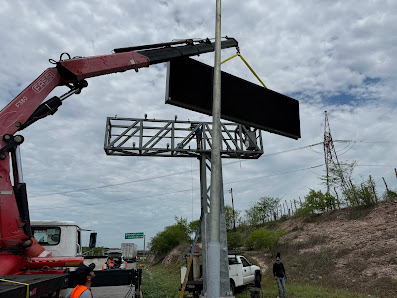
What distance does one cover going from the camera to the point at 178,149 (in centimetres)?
1347

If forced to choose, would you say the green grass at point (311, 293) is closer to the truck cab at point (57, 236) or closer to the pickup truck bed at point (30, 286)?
the truck cab at point (57, 236)

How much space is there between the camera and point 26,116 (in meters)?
6.95

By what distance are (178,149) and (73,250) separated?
20.7 feet

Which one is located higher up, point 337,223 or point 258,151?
point 258,151

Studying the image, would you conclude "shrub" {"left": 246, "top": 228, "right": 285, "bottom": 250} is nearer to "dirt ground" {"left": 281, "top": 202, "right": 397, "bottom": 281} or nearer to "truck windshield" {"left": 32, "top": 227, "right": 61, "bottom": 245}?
"dirt ground" {"left": 281, "top": 202, "right": 397, "bottom": 281}

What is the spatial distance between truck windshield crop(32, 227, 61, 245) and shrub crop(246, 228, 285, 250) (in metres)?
22.0

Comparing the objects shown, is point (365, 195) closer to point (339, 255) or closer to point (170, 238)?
point (339, 255)

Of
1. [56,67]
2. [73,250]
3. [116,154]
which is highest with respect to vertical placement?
[56,67]

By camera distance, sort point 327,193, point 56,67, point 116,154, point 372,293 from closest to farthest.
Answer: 1. point 56,67
2. point 116,154
3. point 372,293
4. point 327,193

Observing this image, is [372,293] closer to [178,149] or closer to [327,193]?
[178,149]

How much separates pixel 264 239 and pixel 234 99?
19.6 metres

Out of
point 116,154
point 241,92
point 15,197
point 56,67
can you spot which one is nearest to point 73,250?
point 15,197

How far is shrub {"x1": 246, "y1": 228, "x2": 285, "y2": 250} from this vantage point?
2722 cm

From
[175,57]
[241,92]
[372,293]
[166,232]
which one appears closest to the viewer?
[175,57]
